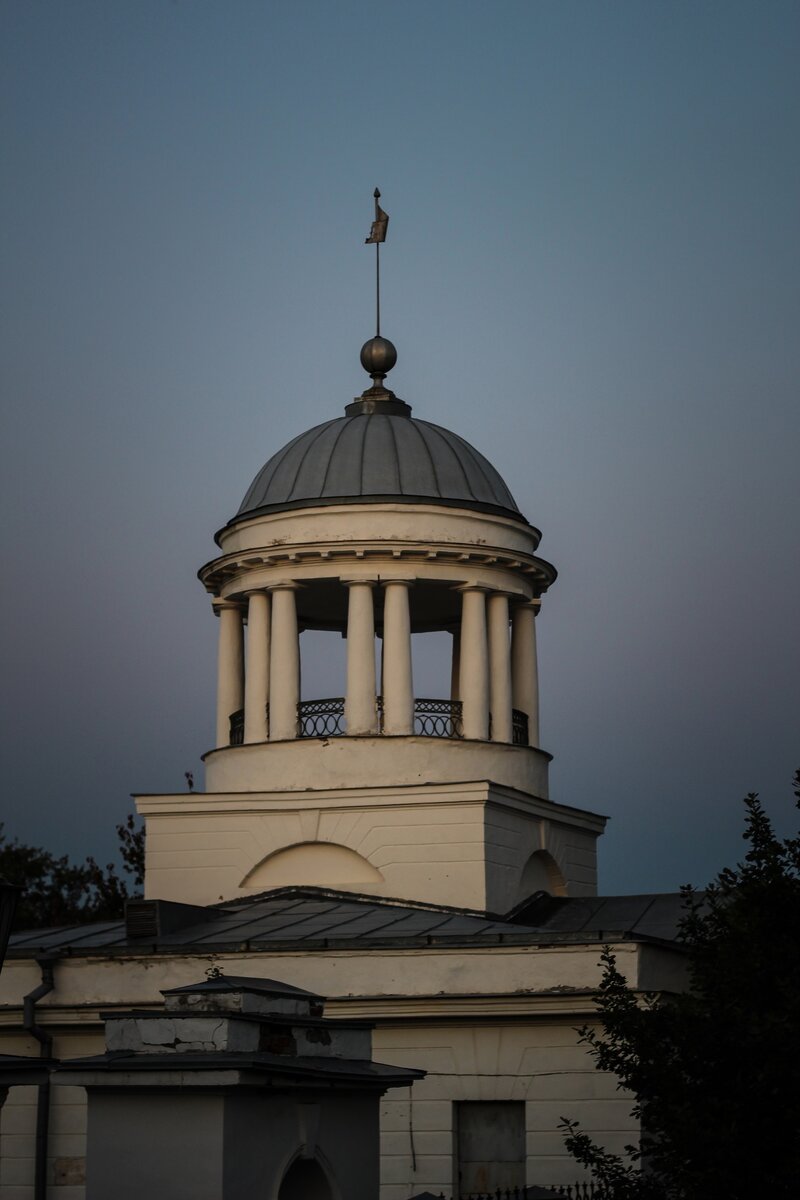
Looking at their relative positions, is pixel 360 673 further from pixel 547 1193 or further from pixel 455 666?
pixel 547 1193

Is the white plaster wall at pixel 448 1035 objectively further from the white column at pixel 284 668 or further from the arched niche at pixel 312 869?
the white column at pixel 284 668

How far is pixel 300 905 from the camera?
28438mm

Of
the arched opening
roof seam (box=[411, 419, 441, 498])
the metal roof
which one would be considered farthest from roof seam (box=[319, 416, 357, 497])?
the arched opening

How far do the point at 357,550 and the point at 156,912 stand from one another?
6.47m

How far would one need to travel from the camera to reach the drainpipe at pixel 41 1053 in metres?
24.8

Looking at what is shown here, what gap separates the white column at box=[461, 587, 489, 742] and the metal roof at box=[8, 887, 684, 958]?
2.81m

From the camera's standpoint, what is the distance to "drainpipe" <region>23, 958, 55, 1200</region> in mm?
24828

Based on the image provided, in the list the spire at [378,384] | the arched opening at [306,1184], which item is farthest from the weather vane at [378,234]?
the arched opening at [306,1184]

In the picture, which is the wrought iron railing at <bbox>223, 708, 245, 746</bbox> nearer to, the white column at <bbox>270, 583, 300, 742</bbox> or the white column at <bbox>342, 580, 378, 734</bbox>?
the white column at <bbox>270, 583, 300, 742</bbox>

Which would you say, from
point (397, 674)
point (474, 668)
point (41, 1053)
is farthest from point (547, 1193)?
point (474, 668)

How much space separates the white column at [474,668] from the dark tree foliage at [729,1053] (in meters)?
10.8

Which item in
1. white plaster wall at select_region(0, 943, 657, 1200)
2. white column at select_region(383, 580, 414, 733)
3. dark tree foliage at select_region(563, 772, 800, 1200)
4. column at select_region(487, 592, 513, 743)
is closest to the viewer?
dark tree foliage at select_region(563, 772, 800, 1200)

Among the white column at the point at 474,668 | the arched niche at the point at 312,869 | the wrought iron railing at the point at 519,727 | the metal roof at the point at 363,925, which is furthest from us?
the wrought iron railing at the point at 519,727

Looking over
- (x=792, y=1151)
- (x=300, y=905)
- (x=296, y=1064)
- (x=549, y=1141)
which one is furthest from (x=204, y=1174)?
(x=300, y=905)
